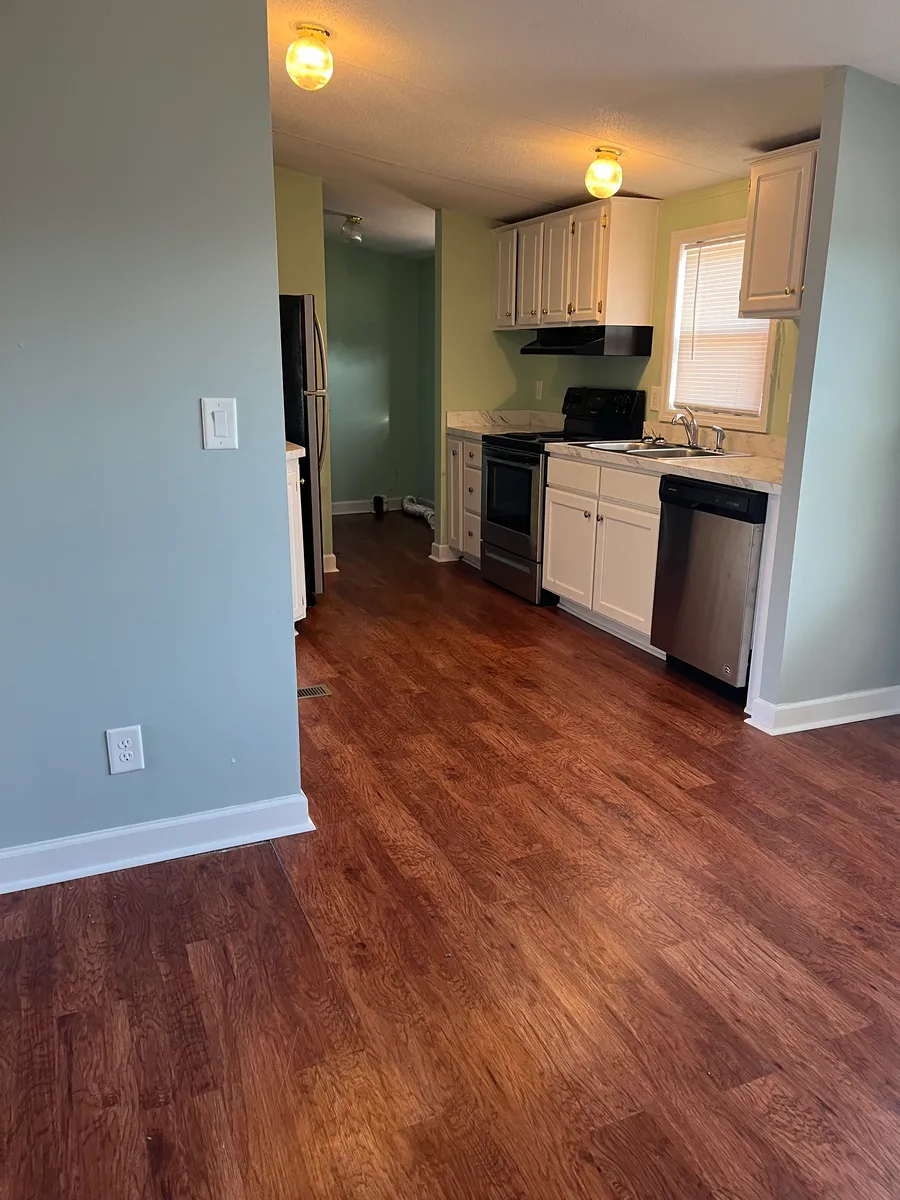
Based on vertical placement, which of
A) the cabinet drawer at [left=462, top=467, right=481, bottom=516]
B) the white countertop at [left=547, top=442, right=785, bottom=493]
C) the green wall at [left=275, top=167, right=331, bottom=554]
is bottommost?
the cabinet drawer at [left=462, top=467, right=481, bottom=516]

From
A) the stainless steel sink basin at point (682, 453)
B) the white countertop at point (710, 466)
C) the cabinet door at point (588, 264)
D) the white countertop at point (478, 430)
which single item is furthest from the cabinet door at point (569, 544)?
the cabinet door at point (588, 264)

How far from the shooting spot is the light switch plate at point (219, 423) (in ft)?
7.01

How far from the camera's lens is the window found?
4.02 meters

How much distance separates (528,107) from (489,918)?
9.68 feet

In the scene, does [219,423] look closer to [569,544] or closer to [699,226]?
[569,544]

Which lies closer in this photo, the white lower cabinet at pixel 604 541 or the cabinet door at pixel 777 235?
the cabinet door at pixel 777 235

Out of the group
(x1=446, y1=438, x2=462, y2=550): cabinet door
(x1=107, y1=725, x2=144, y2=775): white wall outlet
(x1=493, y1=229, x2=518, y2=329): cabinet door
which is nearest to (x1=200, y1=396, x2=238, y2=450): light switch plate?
(x1=107, y1=725, x2=144, y2=775): white wall outlet

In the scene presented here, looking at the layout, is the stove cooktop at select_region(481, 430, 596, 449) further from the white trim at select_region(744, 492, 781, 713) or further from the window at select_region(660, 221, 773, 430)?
the white trim at select_region(744, 492, 781, 713)

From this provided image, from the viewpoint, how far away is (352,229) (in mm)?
6188

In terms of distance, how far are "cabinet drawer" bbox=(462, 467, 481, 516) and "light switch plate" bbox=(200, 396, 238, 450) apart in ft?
10.6

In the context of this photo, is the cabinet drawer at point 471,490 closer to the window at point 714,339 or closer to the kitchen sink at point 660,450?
the kitchen sink at point 660,450

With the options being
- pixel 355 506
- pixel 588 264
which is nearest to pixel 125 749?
pixel 588 264

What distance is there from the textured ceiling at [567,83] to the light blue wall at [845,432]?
24cm

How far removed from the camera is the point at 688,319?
446 centimetres
